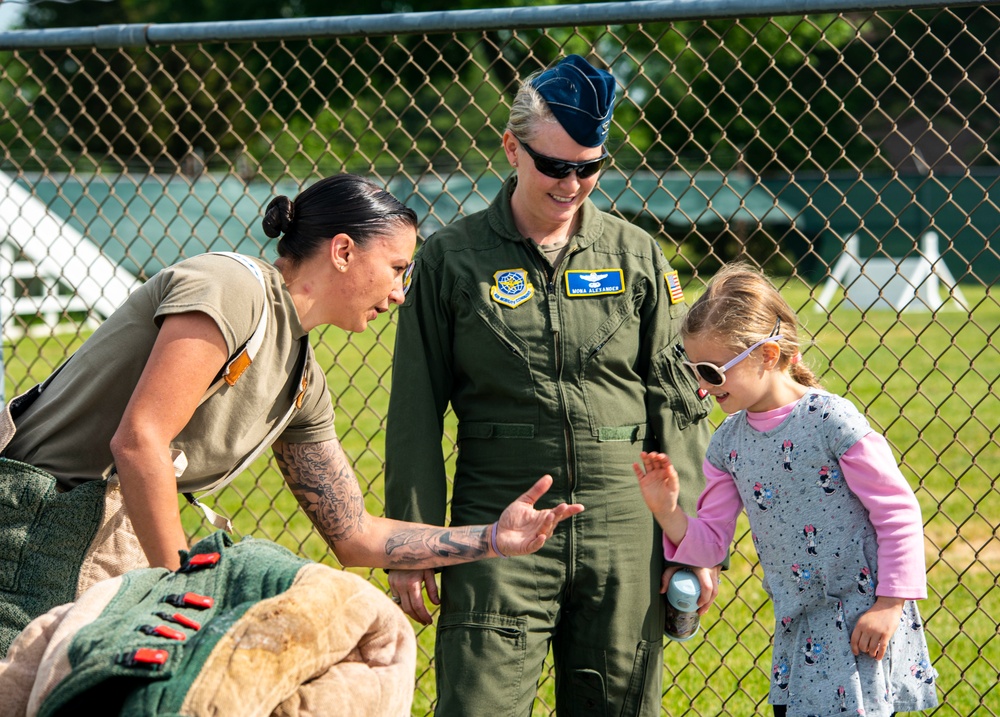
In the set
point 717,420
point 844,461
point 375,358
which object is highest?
point 844,461

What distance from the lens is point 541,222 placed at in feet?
9.04

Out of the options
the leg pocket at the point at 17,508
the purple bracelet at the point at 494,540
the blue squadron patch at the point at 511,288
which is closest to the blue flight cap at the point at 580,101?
the blue squadron patch at the point at 511,288

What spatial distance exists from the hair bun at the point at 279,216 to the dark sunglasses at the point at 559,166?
23.7 inches

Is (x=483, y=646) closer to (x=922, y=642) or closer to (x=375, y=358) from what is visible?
(x=922, y=642)

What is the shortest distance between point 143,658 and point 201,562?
0.87 ft

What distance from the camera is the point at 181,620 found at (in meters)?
1.57

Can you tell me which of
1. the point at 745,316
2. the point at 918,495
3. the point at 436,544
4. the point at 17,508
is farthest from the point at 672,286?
the point at 918,495

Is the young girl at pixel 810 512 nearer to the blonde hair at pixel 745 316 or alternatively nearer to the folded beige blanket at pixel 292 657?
the blonde hair at pixel 745 316

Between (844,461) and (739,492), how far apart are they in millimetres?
307

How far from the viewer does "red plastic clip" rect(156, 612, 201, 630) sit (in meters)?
1.57

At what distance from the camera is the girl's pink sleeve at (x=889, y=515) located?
7.58ft

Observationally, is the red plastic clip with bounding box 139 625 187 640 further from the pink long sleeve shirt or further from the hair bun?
the pink long sleeve shirt

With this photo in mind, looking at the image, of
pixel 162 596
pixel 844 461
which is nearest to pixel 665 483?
pixel 844 461

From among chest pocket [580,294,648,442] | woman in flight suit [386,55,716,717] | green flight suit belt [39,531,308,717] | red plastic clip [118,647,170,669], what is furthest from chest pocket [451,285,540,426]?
red plastic clip [118,647,170,669]
